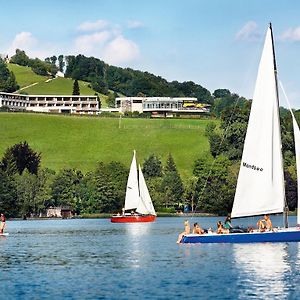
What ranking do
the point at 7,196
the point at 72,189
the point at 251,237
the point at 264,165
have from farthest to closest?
1. the point at 72,189
2. the point at 7,196
3. the point at 251,237
4. the point at 264,165

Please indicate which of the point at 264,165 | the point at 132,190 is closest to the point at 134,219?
the point at 132,190

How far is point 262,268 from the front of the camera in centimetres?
5297

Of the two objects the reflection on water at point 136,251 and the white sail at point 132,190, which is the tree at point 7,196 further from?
the reflection on water at point 136,251

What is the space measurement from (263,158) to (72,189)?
12273 centimetres

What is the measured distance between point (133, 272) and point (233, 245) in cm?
1812

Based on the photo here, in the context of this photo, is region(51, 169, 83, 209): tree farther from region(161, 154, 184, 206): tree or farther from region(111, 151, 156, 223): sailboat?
region(111, 151, 156, 223): sailboat

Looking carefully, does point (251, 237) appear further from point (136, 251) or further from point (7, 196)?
point (7, 196)

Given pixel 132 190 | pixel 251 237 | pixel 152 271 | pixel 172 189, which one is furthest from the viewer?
pixel 172 189

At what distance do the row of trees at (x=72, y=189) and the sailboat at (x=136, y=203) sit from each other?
28406mm

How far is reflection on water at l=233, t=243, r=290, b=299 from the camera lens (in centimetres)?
4357

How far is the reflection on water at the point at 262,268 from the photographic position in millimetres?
43569

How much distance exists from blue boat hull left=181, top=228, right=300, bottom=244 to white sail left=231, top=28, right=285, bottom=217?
1.53 m

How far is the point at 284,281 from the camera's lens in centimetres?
4678

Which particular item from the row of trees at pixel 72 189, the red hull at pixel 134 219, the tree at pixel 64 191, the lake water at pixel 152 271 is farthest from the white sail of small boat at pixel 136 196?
the lake water at pixel 152 271
